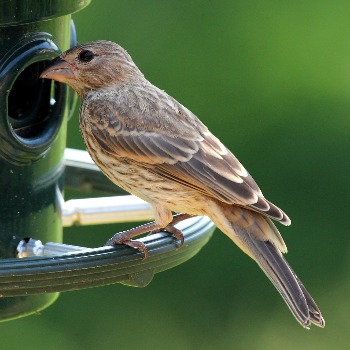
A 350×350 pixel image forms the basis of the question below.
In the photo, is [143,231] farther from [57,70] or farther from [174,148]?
[57,70]

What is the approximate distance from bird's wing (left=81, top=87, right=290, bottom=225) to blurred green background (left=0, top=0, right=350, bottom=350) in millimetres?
2656

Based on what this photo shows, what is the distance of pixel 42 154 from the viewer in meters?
7.02

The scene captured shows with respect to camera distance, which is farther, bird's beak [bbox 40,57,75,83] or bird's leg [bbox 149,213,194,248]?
bird's beak [bbox 40,57,75,83]

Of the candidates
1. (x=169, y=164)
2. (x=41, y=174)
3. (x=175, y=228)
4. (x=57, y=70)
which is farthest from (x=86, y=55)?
(x=175, y=228)

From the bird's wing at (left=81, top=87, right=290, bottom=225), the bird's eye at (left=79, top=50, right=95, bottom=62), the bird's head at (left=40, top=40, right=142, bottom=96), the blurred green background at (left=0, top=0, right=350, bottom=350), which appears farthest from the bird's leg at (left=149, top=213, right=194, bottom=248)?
the blurred green background at (left=0, top=0, right=350, bottom=350)

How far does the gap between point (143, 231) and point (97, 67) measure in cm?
87

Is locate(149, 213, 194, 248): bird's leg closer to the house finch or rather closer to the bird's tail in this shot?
the house finch

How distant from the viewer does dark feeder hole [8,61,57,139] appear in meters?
7.07

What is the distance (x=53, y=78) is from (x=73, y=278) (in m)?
1.31

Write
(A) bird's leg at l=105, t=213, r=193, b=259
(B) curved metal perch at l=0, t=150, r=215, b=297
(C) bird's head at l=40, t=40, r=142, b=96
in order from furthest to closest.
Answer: (C) bird's head at l=40, t=40, r=142, b=96 < (A) bird's leg at l=105, t=213, r=193, b=259 < (B) curved metal perch at l=0, t=150, r=215, b=297

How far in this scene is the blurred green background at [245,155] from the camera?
9711 millimetres

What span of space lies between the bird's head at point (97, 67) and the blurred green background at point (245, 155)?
2.40 meters

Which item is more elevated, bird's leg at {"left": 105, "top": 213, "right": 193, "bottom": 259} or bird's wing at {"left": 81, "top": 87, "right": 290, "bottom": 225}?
bird's wing at {"left": 81, "top": 87, "right": 290, "bottom": 225}

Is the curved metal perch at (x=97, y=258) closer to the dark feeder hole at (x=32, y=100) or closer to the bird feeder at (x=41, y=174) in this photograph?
the bird feeder at (x=41, y=174)
